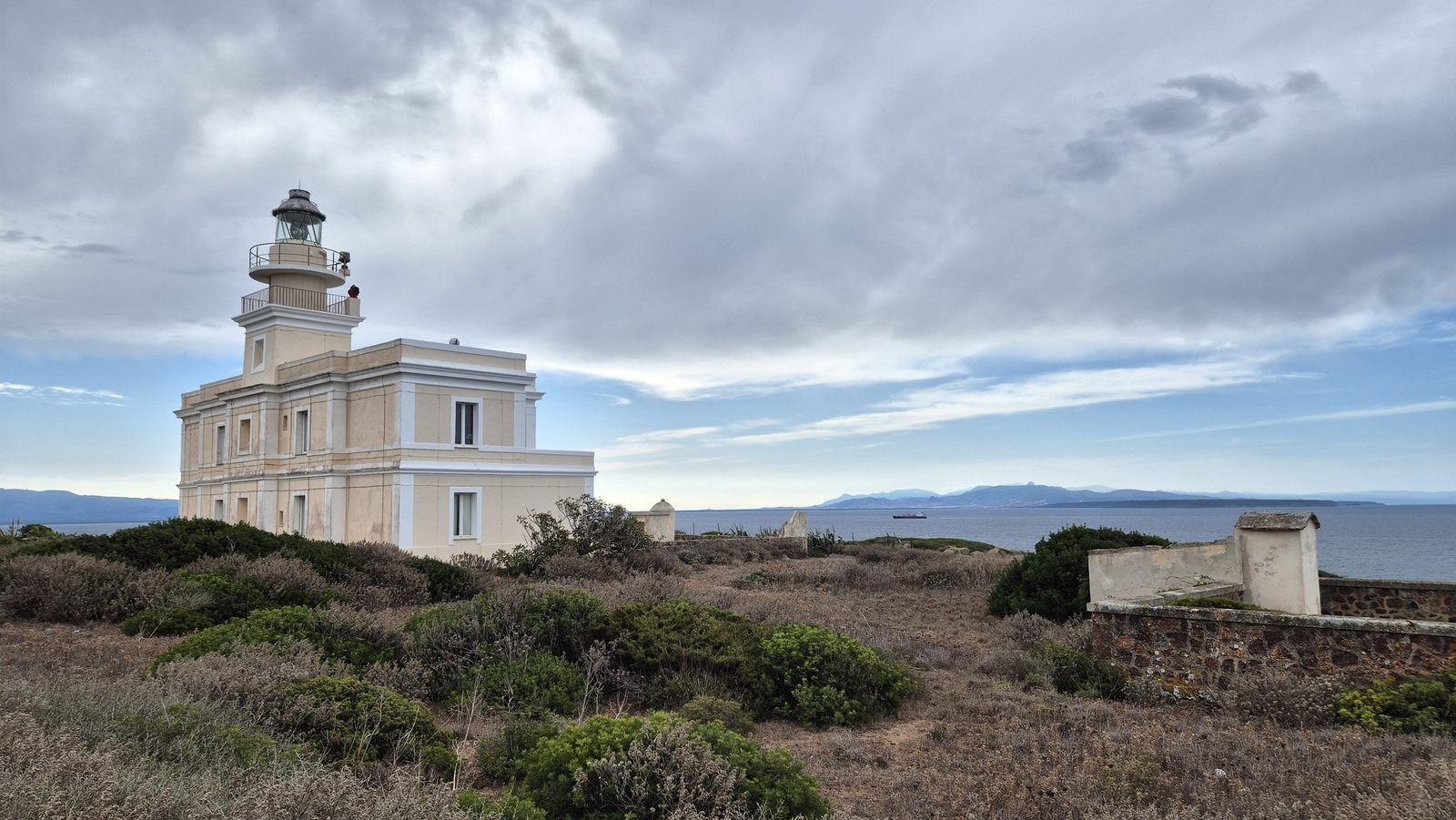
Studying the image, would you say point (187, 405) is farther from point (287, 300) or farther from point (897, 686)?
point (897, 686)

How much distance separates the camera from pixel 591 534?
68.5 ft

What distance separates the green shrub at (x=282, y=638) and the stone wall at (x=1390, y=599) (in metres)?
11.7

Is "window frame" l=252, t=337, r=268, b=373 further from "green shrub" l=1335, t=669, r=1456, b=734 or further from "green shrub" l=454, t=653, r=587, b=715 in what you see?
"green shrub" l=1335, t=669, r=1456, b=734

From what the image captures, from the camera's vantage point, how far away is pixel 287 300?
2894 cm

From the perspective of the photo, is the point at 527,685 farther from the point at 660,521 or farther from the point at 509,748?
the point at 660,521

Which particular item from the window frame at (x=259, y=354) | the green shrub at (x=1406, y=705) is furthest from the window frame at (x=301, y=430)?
the green shrub at (x=1406, y=705)

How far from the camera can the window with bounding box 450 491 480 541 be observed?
79.6ft

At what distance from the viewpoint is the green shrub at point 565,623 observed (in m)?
9.73

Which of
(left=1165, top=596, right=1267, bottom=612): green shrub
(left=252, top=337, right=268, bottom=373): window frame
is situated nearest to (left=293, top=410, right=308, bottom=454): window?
(left=252, top=337, right=268, bottom=373): window frame

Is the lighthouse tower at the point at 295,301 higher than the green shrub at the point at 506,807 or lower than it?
higher

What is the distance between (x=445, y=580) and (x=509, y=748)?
9.29 m

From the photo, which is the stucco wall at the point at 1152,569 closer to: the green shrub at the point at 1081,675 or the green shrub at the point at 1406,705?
the green shrub at the point at 1081,675

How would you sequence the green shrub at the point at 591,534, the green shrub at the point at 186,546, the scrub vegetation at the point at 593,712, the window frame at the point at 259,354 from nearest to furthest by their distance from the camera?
the scrub vegetation at the point at 593,712 → the green shrub at the point at 186,546 → the green shrub at the point at 591,534 → the window frame at the point at 259,354

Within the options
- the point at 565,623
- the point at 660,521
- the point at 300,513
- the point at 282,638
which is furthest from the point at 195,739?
the point at 660,521
